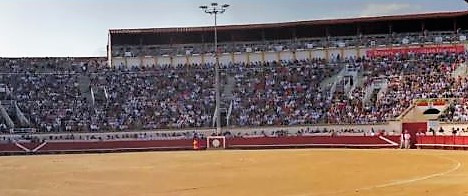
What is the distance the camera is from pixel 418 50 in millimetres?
52094

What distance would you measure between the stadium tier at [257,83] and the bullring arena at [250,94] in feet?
0.29

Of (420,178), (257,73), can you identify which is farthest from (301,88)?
(420,178)

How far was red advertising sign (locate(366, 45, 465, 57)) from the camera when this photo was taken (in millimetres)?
51219

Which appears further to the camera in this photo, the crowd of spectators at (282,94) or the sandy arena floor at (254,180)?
the crowd of spectators at (282,94)

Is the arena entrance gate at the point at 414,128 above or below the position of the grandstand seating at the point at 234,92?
below

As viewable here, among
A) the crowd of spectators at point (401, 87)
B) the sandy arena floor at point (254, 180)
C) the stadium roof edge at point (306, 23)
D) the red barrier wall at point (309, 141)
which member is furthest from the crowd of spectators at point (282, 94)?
the sandy arena floor at point (254, 180)

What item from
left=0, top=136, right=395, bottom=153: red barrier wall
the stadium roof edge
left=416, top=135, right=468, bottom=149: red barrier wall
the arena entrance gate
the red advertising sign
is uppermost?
the stadium roof edge

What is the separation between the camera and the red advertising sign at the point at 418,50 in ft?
168

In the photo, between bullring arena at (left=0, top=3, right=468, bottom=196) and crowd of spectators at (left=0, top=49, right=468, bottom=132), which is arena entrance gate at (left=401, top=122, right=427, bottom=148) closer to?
bullring arena at (left=0, top=3, right=468, bottom=196)

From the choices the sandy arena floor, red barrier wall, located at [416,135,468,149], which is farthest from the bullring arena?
the sandy arena floor

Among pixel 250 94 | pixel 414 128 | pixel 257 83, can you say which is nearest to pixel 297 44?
pixel 257 83

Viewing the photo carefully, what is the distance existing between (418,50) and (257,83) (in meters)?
11.8

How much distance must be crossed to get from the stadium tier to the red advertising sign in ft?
0.24

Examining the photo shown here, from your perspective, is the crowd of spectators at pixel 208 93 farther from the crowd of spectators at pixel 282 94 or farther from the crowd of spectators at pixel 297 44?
the crowd of spectators at pixel 297 44
